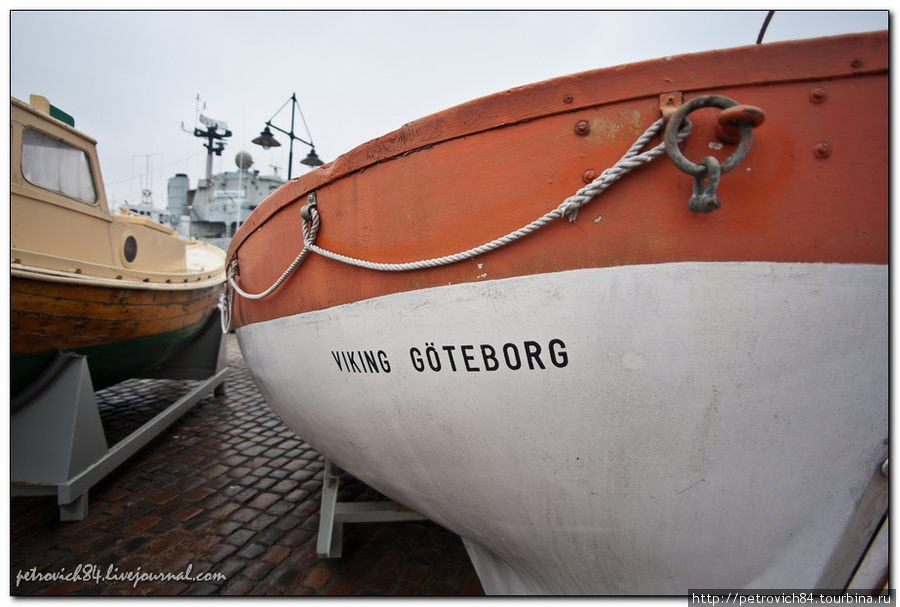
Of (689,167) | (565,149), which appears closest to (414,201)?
(565,149)

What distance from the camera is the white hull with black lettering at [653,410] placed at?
1.11 metres

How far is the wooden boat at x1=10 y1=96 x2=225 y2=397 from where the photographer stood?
285cm

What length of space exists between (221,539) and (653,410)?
2.62 meters

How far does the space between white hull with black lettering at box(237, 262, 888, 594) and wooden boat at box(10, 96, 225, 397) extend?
2.67 m

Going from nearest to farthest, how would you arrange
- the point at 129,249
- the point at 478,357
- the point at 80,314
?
the point at 478,357, the point at 80,314, the point at 129,249

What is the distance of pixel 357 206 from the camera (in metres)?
1.59

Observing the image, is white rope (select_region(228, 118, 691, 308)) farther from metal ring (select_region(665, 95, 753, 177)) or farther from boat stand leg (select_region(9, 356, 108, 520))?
boat stand leg (select_region(9, 356, 108, 520))

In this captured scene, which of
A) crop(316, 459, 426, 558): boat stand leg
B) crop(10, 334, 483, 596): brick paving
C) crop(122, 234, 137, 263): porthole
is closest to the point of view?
crop(10, 334, 483, 596): brick paving

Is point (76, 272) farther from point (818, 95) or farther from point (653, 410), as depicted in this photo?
point (818, 95)

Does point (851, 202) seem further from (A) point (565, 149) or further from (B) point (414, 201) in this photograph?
(B) point (414, 201)

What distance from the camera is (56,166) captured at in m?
3.66

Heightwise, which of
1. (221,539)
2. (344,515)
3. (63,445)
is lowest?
(221,539)

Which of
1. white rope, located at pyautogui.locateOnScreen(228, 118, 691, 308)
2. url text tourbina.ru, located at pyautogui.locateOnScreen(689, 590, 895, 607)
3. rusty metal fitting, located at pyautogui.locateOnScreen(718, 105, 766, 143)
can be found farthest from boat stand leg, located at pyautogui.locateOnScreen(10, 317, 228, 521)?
rusty metal fitting, located at pyautogui.locateOnScreen(718, 105, 766, 143)

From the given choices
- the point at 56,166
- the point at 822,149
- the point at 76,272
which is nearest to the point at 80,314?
the point at 76,272
